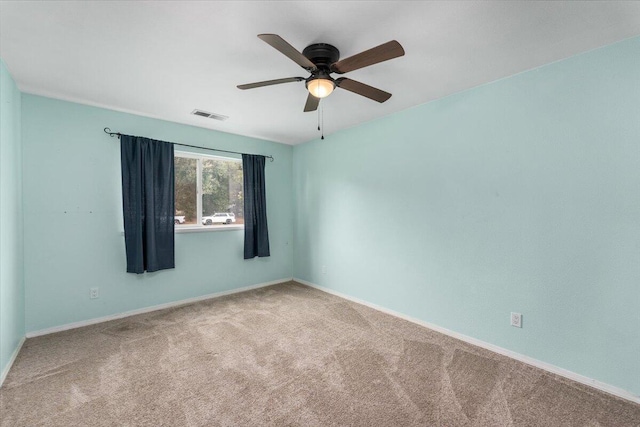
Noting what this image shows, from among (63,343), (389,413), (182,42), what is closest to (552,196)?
(389,413)

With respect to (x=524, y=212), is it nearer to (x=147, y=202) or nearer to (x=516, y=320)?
(x=516, y=320)

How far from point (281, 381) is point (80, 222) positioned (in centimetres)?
273

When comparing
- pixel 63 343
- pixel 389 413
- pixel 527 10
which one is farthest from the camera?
pixel 63 343

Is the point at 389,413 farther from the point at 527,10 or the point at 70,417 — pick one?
the point at 527,10

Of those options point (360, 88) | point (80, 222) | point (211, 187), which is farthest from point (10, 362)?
point (360, 88)

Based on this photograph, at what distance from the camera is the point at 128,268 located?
323 cm

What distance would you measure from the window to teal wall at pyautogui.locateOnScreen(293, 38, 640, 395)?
1.97 metres

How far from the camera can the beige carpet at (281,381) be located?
1.72 meters

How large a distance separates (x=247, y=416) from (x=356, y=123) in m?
3.31

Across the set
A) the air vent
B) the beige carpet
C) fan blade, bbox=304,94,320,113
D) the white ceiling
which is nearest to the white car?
the air vent

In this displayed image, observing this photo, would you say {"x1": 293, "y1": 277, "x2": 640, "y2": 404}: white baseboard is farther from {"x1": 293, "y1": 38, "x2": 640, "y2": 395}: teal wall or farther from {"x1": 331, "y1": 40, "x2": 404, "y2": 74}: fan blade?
{"x1": 331, "y1": 40, "x2": 404, "y2": 74}: fan blade

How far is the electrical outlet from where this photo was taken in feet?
7.77

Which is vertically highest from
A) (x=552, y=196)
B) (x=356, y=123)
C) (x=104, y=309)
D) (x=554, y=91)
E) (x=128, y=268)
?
(x=356, y=123)

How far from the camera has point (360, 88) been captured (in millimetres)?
2029
